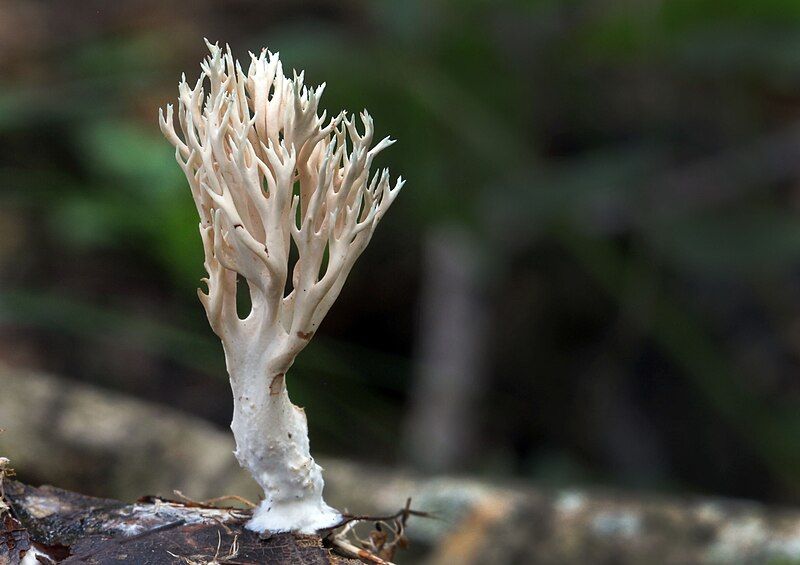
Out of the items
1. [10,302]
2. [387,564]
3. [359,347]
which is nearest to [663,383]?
[359,347]

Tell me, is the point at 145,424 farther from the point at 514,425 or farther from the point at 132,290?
the point at 514,425

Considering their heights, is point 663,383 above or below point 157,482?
above

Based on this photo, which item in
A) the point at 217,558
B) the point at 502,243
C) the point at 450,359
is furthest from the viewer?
the point at 502,243

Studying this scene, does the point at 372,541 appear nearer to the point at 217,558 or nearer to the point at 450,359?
the point at 217,558

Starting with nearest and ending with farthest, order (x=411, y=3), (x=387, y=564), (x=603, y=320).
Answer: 1. (x=387, y=564)
2. (x=411, y=3)
3. (x=603, y=320)

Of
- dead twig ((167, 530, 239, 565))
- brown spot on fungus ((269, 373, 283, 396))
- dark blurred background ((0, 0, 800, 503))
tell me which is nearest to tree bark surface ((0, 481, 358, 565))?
dead twig ((167, 530, 239, 565))

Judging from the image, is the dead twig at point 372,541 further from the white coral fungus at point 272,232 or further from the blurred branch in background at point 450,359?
the blurred branch in background at point 450,359

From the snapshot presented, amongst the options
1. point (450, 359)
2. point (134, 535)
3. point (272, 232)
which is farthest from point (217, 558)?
point (450, 359)
